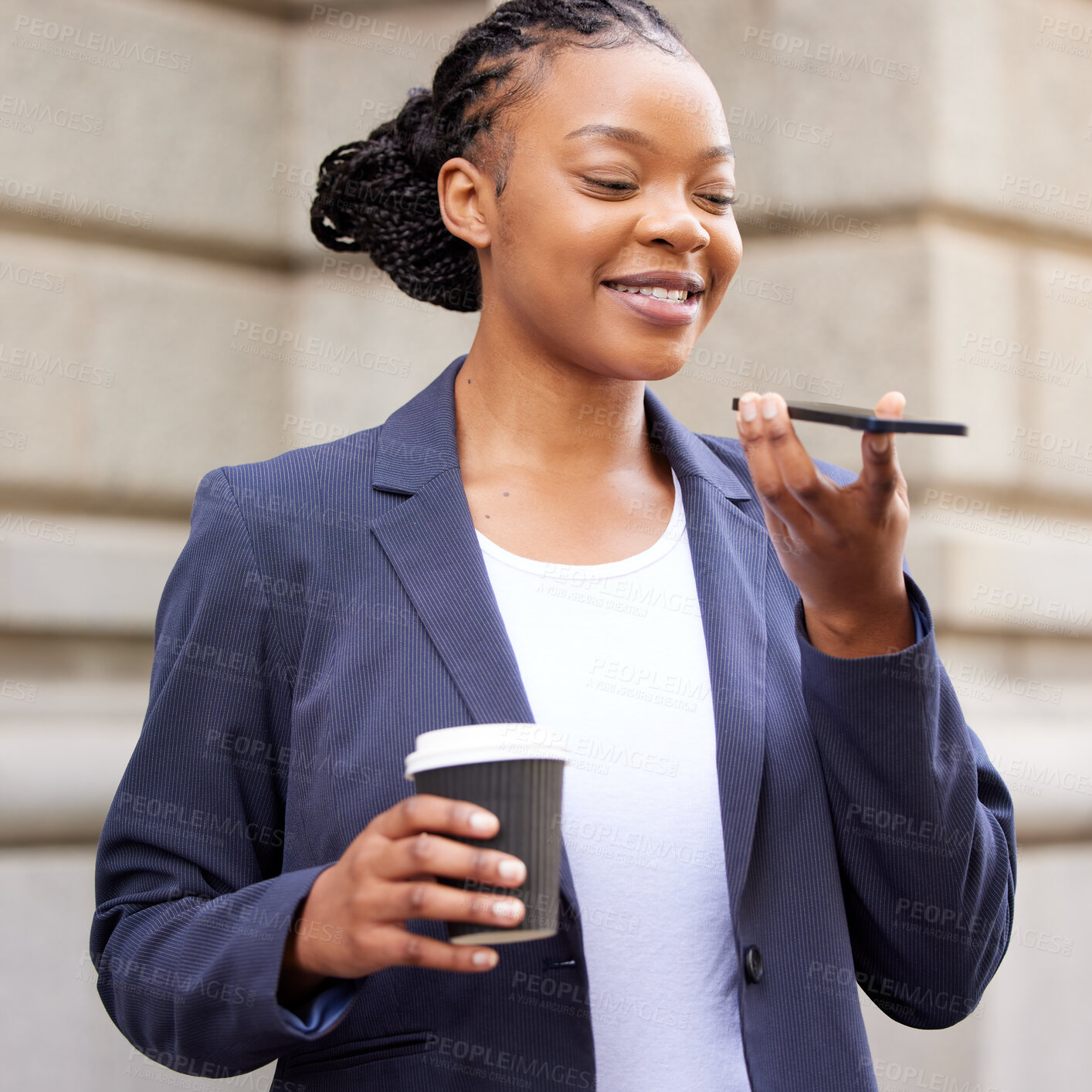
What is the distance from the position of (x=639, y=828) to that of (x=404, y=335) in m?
2.35

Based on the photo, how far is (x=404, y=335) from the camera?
12.3ft

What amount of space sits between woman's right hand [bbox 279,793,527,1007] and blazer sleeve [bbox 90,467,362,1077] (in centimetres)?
17

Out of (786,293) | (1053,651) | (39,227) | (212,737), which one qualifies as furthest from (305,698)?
(1053,651)

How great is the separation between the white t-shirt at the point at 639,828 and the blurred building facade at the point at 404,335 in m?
1.79

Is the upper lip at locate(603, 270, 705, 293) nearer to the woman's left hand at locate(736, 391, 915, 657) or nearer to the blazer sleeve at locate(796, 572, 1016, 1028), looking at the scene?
the woman's left hand at locate(736, 391, 915, 657)

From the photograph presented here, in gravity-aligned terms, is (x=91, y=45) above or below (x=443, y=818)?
above

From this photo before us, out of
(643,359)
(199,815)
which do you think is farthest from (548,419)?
(199,815)

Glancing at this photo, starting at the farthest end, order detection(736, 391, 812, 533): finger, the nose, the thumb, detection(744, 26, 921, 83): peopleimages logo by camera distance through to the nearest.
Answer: detection(744, 26, 921, 83): peopleimages logo
the nose
detection(736, 391, 812, 533): finger
the thumb

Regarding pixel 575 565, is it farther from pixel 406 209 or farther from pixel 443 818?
pixel 406 209

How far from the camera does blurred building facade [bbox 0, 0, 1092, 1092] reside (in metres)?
3.18

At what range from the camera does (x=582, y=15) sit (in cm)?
196

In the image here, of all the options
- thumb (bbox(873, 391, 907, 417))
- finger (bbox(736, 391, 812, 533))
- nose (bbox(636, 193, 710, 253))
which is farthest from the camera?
nose (bbox(636, 193, 710, 253))

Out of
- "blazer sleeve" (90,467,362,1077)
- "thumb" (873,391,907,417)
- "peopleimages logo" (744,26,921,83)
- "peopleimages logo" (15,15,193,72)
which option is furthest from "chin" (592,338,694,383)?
"peopleimages logo" (15,15,193,72)

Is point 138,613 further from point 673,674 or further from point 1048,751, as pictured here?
point 1048,751
